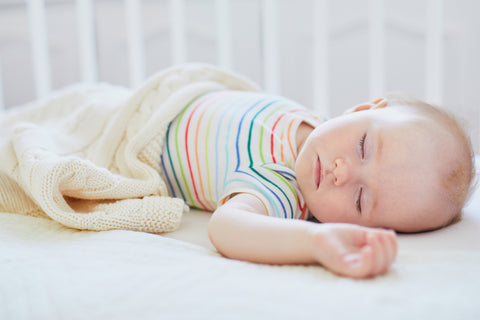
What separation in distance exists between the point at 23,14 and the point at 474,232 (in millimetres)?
1844

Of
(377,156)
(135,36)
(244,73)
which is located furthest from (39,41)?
(377,156)

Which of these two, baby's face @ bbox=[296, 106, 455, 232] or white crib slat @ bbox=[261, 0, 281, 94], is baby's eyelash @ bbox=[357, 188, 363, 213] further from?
white crib slat @ bbox=[261, 0, 281, 94]

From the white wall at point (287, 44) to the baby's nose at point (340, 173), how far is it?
3.92 feet

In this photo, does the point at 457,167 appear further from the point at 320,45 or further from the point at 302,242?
the point at 320,45

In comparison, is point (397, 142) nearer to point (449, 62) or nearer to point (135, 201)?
point (135, 201)

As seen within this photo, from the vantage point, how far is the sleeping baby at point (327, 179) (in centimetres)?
57

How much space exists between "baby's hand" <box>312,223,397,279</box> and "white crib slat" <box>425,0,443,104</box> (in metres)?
1.10

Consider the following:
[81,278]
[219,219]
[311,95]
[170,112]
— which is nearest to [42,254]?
[81,278]

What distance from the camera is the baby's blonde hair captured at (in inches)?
26.8

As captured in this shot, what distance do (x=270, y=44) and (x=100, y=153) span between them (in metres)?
0.84

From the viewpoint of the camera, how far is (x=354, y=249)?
551 mm

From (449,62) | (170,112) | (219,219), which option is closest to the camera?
(219,219)

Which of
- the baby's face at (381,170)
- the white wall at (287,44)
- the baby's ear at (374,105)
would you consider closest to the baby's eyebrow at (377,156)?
the baby's face at (381,170)

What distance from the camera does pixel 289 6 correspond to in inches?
75.1
